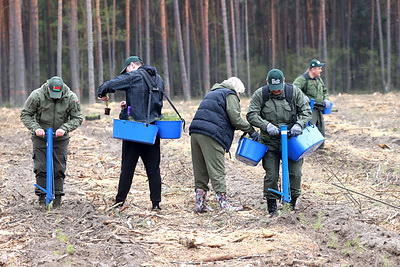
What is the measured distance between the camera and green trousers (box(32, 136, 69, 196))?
779 cm

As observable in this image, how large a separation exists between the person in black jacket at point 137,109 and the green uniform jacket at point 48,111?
1.79ft

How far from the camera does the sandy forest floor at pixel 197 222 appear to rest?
5.63 m

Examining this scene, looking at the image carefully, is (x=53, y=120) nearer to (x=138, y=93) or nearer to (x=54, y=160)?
(x=54, y=160)

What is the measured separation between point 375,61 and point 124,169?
4295 centimetres

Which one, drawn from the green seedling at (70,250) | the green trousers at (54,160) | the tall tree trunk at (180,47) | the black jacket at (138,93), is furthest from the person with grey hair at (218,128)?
the tall tree trunk at (180,47)

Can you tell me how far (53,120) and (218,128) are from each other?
2.22 meters

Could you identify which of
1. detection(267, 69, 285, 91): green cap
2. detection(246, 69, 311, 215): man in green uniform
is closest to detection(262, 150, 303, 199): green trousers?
detection(246, 69, 311, 215): man in green uniform

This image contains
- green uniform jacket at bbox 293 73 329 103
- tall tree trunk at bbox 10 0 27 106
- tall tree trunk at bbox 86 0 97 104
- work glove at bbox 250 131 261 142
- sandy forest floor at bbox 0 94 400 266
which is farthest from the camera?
tall tree trunk at bbox 86 0 97 104

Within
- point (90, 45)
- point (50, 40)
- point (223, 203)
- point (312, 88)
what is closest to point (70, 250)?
point (223, 203)

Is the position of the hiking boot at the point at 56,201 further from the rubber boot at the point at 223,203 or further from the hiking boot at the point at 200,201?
the rubber boot at the point at 223,203

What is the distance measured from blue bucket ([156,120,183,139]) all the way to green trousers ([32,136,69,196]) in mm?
1373

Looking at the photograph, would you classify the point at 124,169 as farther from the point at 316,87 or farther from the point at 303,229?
the point at 316,87

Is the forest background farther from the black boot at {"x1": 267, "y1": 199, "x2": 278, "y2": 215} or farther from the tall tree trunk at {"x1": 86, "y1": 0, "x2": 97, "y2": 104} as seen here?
the black boot at {"x1": 267, "y1": 199, "x2": 278, "y2": 215}

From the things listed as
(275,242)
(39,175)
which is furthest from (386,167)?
(39,175)
